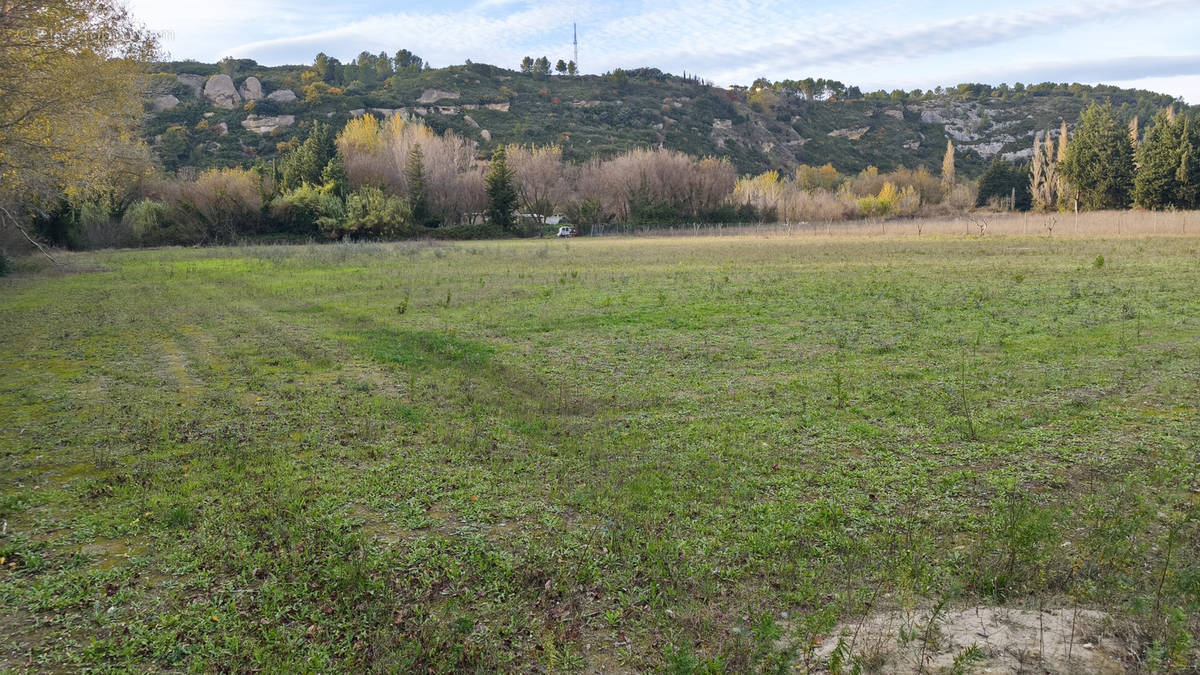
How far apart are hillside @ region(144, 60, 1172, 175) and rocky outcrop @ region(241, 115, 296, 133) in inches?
10.8

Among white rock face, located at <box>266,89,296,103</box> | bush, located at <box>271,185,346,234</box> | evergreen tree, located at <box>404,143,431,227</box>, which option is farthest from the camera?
white rock face, located at <box>266,89,296,103</box>

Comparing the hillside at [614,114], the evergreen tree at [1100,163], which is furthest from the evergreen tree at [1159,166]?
the hillside at [614,114]

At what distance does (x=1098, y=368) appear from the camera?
9328 millimetres

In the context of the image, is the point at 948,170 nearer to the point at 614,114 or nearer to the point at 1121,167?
the point at 1121,167

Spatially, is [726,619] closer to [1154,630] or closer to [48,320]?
[1154,630]

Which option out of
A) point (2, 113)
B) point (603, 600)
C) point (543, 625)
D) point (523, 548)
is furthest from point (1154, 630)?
point (2, 113)

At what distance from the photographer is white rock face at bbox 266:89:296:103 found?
11443cm

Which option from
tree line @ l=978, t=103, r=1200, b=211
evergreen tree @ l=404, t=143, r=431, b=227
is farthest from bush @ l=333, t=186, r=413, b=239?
tree line @ l=978, t=103, r=1200, b=211

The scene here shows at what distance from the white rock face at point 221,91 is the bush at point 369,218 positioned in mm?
75333

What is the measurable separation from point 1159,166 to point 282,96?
118766 mm

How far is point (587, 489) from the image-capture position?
598 centimetres

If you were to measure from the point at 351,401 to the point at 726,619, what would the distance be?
622 cm

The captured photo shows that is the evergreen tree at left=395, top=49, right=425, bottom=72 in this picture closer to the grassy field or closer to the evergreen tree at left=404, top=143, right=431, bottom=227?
the evergreen tree at left=404, top=143, right=431, bottom=227

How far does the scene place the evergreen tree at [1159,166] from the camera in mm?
52125
